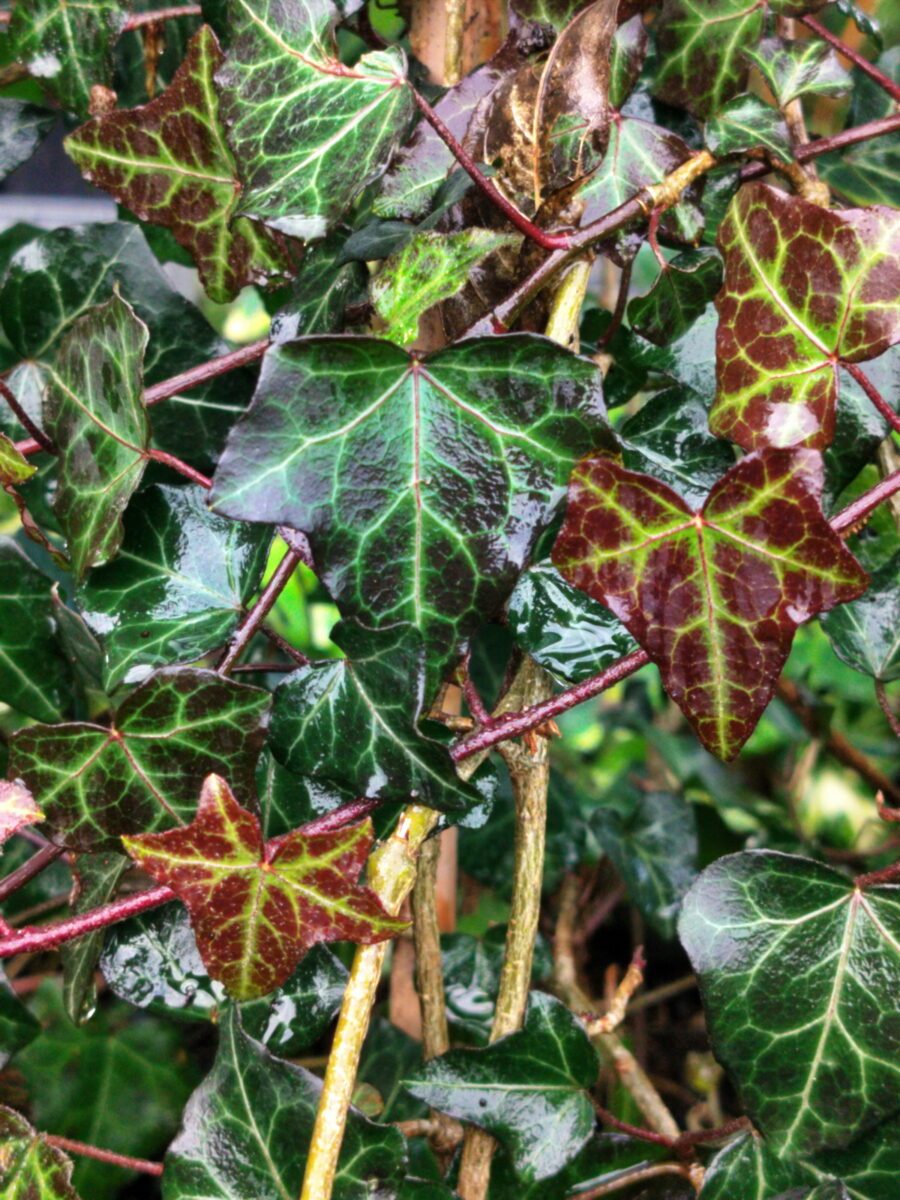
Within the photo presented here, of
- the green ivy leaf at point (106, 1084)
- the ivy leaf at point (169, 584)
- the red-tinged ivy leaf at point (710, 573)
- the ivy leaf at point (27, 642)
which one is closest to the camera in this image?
the red-tinged ivy leaf at point (710, 573)

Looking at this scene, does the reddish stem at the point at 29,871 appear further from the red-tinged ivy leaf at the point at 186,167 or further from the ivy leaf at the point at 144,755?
the red-tinged ivy leaf at the point at 186,167

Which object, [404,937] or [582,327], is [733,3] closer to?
[582,327]

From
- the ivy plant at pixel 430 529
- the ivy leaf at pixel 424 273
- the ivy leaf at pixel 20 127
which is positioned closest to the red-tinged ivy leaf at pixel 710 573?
the ivy plant at pixel 430 529

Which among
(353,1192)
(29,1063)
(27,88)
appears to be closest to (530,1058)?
(353,1192)

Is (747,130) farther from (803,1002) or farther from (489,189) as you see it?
(803,1002)

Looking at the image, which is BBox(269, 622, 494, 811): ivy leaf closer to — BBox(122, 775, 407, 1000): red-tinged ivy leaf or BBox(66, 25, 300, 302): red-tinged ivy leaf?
BBox(122, 775, 407, 1000): red-tinged ivy leaf

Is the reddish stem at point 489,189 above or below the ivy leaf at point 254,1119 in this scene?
above

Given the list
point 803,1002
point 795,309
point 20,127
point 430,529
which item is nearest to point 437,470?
point 430,529
